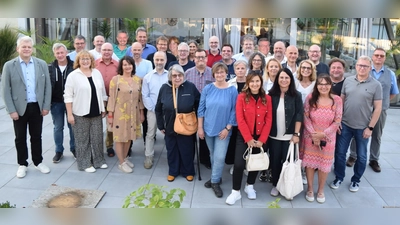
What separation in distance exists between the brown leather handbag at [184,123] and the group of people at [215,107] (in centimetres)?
6

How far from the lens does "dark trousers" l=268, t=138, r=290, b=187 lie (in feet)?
12.9

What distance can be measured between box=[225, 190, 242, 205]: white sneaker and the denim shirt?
88 centimetres

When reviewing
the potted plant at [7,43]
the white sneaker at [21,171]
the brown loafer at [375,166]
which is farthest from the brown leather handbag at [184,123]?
the potted plant at [7,43]

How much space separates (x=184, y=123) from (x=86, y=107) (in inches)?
51.5

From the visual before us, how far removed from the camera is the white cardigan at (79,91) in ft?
14.1

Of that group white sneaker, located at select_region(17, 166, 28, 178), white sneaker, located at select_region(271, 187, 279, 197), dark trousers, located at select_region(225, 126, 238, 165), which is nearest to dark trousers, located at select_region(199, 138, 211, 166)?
dark trousers, located at select_region(225, 126, 238, 165)

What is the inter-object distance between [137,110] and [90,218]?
156 inches

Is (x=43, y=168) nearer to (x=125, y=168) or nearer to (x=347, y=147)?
(x=125, y=168)

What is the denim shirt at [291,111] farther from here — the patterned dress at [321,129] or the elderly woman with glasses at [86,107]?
the elderly woman with glasses at [86,107]

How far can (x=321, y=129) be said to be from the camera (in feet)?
12.7

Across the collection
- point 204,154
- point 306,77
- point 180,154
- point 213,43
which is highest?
point 213,43

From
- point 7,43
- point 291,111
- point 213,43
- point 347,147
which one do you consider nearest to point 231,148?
point 291,111

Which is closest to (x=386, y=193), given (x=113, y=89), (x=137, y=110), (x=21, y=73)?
(x=137, y=110)
